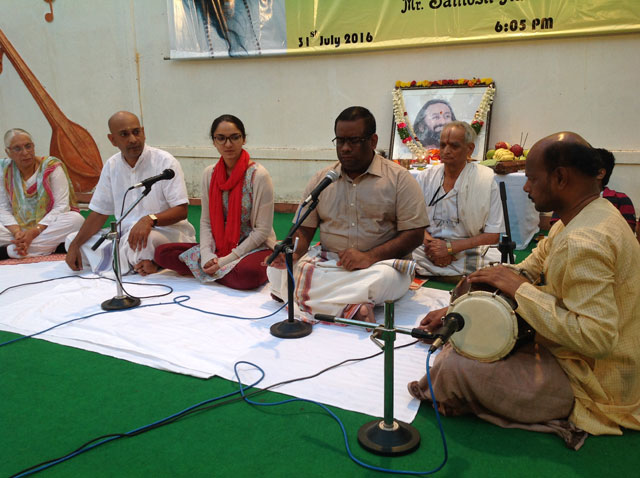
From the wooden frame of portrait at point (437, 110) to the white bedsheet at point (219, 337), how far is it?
3059 mm

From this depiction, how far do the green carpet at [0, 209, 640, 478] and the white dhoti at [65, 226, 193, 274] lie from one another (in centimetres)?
187

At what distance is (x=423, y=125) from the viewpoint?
21.5 ft

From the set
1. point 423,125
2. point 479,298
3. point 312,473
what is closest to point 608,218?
point 479,298

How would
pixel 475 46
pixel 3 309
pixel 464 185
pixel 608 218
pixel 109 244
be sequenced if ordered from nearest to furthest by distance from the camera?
pixel 608 218, pixel 3 309, pixel 464 185, pixel 109 244, pixel 475 46

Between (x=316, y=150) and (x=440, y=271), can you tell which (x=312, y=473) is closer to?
(x=440, y=271)

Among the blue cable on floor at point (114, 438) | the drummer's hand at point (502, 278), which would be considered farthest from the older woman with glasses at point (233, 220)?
the drummer's hand at point (502, 278)

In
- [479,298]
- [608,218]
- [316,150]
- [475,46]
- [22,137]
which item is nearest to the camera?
[608,218]

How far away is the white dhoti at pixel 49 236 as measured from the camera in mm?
5156

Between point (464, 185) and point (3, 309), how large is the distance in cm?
348

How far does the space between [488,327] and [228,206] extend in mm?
2635

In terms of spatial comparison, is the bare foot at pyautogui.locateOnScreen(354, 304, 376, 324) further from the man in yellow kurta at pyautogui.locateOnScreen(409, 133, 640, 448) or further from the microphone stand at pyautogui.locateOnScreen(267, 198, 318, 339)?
the man in yellow kurta at pyautogui.locateOnScreen(409, 133, 640, 448)

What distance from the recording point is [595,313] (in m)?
1.83

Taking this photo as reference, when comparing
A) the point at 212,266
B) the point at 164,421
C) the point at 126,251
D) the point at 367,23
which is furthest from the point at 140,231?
the point at 367,23

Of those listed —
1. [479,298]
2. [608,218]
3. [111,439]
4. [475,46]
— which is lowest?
[111,439]
